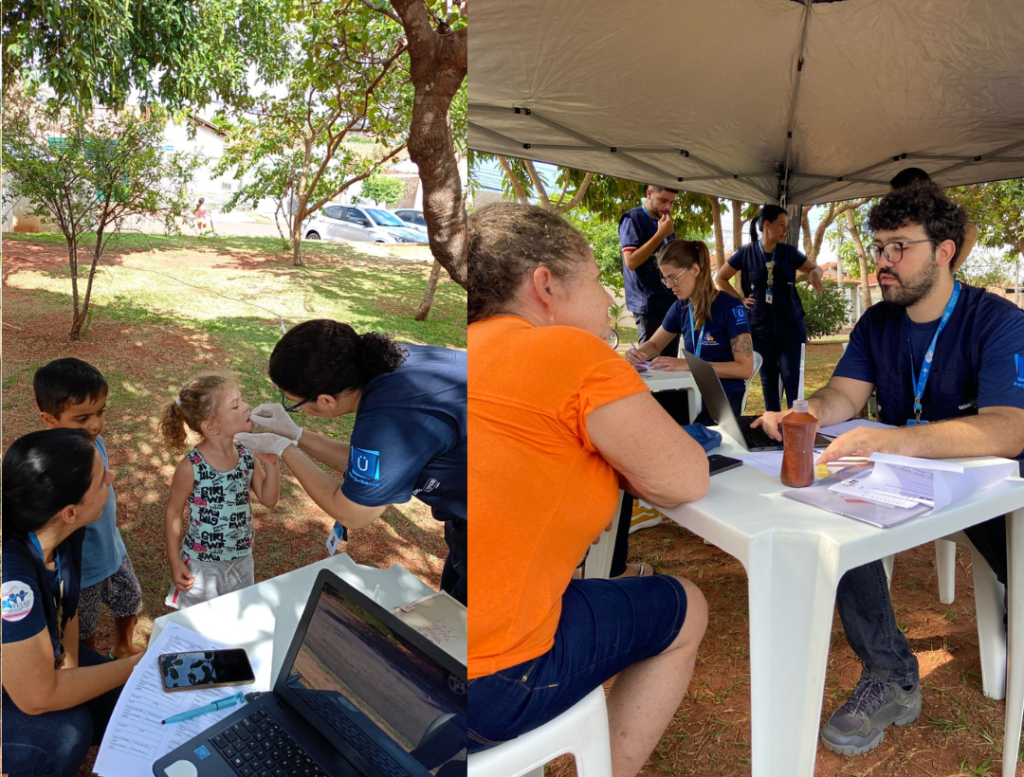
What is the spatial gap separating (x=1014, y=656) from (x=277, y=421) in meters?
1.98

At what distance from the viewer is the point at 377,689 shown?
758 millimetres

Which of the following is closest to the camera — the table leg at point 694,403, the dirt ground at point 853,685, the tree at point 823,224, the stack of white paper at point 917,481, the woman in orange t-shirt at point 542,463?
the woman in orange t-shirt at point 542,463

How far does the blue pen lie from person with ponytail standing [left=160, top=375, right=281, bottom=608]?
12cm

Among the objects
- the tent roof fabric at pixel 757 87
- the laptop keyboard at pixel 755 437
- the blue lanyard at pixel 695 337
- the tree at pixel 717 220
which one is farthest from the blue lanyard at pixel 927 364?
the tree at pixel 717 220

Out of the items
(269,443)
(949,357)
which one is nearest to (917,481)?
(949,357)

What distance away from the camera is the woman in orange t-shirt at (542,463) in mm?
1104

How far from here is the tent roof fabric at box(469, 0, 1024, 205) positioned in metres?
3.35

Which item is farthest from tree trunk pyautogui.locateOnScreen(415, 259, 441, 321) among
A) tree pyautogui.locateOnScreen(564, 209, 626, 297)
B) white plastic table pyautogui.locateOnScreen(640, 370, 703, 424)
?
tree pyautogui.locateOnScreen(564, 209, 626, 297)

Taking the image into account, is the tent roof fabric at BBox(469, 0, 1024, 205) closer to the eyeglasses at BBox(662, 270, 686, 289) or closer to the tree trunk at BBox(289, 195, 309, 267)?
the eyeglasses at BBox(662, 270, 686, 289)

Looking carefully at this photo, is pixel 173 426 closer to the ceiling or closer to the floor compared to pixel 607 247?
closer to the floor

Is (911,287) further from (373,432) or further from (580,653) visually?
(373,432)

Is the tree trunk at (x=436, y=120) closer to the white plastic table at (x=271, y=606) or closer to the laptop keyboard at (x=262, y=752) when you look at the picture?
the white plastic table at (x=271, y=606)

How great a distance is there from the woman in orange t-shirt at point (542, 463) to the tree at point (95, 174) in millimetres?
441

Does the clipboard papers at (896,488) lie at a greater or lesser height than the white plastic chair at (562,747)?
greater
